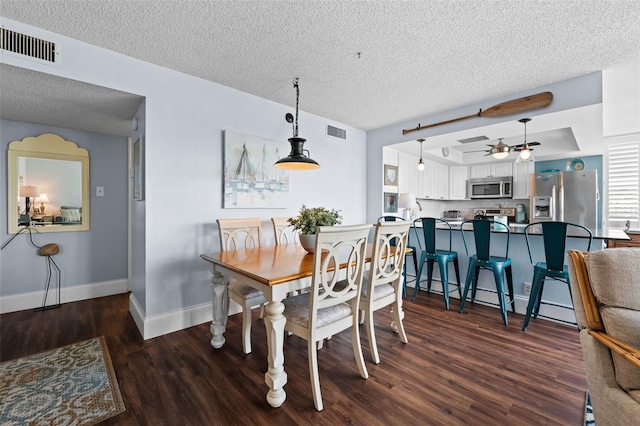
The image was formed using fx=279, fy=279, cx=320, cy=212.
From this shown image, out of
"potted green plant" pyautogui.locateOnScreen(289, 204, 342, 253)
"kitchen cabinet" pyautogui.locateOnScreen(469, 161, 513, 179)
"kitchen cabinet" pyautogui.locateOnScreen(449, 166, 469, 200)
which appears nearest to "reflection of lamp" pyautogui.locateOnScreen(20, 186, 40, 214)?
"potted green plant" pyautogui.locateOnScreen(289, 204, 342, 253)

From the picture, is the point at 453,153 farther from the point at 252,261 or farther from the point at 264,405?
the point at 264,405

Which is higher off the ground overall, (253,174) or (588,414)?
(253,174)

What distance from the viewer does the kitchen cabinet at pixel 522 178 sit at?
17.9ft

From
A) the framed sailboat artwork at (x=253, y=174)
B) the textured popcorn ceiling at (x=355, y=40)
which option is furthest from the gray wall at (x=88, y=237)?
the framed sailboat artwork at (x=253, y=174)

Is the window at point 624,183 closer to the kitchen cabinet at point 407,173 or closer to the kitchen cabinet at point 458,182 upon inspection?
the kitchen cabinet at point 458,182

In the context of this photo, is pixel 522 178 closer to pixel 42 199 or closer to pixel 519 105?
pixel 519 105

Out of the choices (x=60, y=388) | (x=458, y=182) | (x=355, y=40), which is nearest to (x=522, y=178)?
(x=458, y=182)

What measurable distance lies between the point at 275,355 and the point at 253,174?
2.12 metres

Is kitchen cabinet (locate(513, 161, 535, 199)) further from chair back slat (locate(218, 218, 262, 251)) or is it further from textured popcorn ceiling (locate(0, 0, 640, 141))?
chair back slat (locate(218, 218, 262, 251))

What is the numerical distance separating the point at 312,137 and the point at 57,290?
3.67 metres

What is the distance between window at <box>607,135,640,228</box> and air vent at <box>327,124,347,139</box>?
4585 mm

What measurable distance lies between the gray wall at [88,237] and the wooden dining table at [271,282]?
2346 mm

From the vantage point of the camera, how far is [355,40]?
7.21 ft

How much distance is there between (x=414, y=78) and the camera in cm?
284
